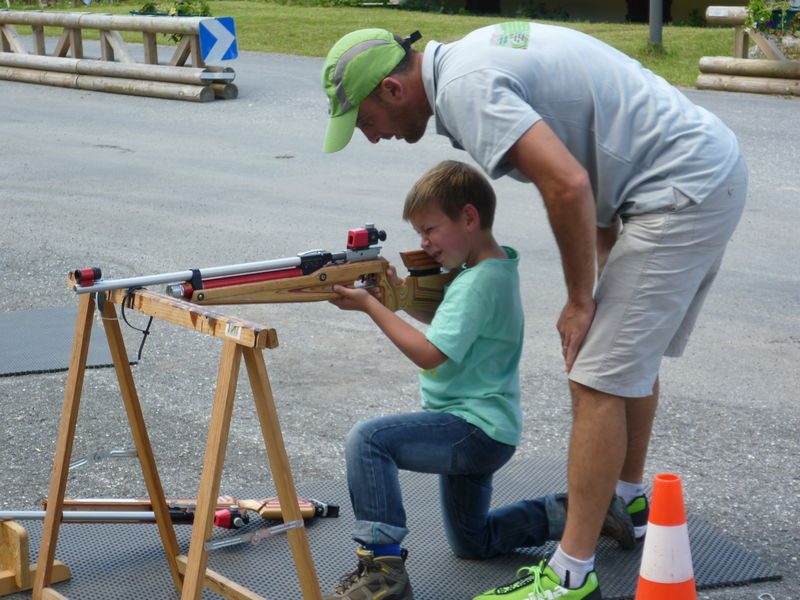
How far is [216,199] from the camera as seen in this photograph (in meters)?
10.5

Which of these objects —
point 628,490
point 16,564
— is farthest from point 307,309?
point 16,564

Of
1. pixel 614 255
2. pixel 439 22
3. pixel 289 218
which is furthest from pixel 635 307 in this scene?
pixel 439 22

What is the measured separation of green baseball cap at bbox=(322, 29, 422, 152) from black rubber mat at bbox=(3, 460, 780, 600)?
4.71ft

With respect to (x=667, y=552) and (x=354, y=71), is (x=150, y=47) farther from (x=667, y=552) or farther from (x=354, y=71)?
(x=667, y=552)

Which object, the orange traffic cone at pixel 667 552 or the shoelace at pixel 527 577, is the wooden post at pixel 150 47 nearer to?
the shoelace at pixel 527 577

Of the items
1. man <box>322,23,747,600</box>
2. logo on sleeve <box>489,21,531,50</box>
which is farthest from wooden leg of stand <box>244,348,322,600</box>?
logo on sleeve <box>489,21,531,50</box>

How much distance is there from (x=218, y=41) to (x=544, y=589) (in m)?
13.6

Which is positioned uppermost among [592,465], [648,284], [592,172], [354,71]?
[354,71]

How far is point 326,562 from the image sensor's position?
4090 millimetres

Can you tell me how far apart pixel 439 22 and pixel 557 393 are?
19.6 meters

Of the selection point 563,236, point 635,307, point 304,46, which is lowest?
point 304,46

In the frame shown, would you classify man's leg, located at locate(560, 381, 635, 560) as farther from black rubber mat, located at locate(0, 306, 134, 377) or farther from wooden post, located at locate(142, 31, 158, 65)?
wooden post, located at locate(142, 31, 158, 65)

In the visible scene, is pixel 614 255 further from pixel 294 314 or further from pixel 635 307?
pixel 294 314

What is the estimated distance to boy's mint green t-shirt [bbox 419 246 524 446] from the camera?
12.0 feet
